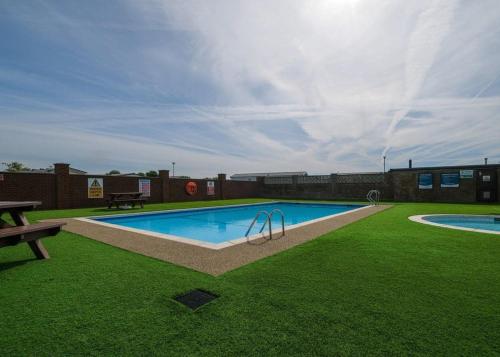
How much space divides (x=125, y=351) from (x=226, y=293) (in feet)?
4.06

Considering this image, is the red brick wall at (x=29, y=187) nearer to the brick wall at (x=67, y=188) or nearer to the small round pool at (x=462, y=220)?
the brick wall at (x=67, y=188)

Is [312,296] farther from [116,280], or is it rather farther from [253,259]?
[116,280]

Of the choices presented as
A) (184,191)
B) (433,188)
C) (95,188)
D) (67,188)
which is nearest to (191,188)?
(184,191)

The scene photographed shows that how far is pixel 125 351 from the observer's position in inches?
79.0

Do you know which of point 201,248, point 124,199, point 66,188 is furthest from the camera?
point 124,199

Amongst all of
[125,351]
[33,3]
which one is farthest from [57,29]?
[125,351]

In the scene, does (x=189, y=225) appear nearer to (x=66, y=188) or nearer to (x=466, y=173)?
(x=66, y=188)

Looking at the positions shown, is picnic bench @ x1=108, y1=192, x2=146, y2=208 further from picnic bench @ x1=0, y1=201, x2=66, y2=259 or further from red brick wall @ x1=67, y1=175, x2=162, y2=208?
picnic bench @ x1=0, y1=201, x2=66, y2=259

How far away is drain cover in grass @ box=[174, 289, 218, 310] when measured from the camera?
9.05ft

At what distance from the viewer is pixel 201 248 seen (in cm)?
512

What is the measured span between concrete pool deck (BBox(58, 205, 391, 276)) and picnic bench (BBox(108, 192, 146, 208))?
7054 mm

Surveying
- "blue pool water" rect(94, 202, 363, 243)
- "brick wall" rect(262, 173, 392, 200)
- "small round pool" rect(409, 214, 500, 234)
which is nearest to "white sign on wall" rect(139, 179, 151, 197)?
"blue pool water" rect(94, 202, 363, 243)

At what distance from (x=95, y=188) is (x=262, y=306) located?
15948 millimetres

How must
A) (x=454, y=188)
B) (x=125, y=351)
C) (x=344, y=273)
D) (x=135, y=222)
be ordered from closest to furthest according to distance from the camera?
1. (x=125, y=351)
2. (x=344, y=273)
3. (x=135, y=222)
4. (x=454, y=188)
